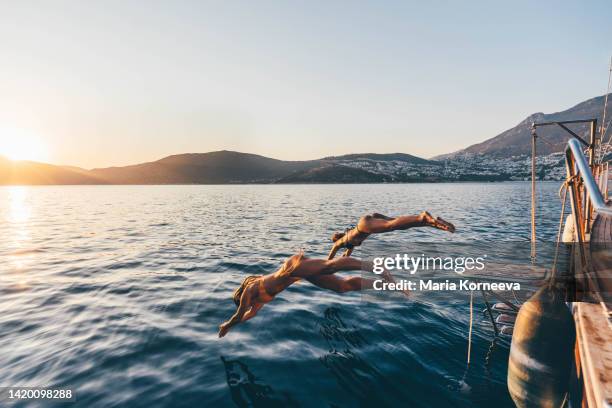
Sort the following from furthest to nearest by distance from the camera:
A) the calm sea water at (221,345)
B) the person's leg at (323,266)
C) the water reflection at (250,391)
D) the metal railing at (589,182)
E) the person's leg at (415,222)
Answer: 1. the calm sea water at (221,345)
2. the water reflection at (250,391)
3. the person's leg at (323,266)
4. the person's leg at (415,222)
5. the metal railing at (589,182)

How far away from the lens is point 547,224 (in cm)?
3200

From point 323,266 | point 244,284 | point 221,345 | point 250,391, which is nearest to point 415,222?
point 323,266

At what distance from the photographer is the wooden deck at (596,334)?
3219 millimetres

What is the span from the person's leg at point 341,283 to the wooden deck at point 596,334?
348cm

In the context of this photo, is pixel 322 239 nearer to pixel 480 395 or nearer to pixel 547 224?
pixel 480 395

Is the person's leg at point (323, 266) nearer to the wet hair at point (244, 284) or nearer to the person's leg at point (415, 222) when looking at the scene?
the person's leg at point (415, 222)

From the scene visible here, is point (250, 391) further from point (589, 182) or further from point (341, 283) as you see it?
point (589, 182)

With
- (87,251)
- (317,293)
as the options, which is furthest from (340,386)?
(87,251)

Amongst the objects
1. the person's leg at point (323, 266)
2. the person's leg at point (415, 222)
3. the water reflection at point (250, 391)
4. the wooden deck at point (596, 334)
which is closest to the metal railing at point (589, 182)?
the person's leg at point (415, 222)

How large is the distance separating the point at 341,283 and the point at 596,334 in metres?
4.18

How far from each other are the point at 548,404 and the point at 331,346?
15.6 ft

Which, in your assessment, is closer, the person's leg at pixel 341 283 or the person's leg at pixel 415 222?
the person's leg at pixel 415 222

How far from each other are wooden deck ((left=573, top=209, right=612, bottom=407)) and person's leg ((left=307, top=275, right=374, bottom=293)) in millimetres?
3482

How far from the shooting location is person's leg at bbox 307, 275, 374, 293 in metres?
6.61
